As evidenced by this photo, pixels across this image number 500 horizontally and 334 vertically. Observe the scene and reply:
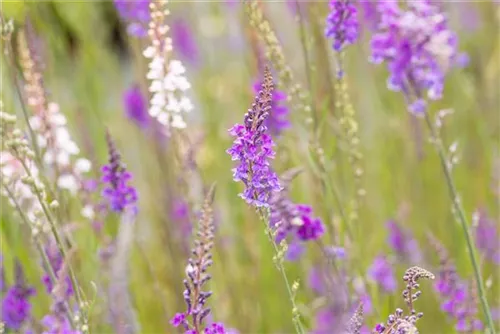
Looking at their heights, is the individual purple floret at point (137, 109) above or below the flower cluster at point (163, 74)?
above

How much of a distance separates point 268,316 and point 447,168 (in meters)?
1.92

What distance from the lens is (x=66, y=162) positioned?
303cm

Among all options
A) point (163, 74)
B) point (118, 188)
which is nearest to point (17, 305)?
point (118, 188)

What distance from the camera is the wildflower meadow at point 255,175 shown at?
2.32m

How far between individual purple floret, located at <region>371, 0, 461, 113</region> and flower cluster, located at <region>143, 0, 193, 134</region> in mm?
652

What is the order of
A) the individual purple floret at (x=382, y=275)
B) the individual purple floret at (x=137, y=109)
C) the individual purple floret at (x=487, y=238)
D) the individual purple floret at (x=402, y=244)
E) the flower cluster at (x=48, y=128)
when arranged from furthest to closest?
the individual purple floret at (x=137, y=109) → the individual purple floret at (x=487, y=238) → the individual purple floret at (x=402, y=244) → the individual purple floret at (x=382, y=275) → the flower cluster at (x=48, y=128)

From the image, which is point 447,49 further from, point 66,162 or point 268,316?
point 268,316

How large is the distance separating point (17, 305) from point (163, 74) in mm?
909

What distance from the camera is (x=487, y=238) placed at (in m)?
4.11

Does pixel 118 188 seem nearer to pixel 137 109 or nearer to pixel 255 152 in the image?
pixel 255 152

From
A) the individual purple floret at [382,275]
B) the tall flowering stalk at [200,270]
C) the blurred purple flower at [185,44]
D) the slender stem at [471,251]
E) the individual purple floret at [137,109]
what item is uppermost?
the blurred purple flower at [185,44]

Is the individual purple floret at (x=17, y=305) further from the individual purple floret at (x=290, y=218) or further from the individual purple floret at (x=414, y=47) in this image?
the individual purple floret at (x=414, y=47)

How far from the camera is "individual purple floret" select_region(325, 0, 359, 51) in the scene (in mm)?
2676

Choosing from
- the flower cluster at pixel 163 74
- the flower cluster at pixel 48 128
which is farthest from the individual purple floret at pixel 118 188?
the flower cluster at pixel 48 128
